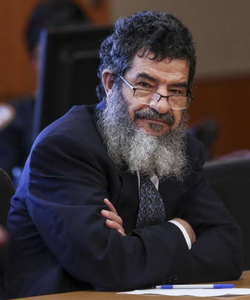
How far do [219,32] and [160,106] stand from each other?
4734 mm

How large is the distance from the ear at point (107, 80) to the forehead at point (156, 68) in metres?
0.10

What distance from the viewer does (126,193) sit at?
2.11 m

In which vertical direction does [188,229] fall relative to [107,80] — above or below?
below

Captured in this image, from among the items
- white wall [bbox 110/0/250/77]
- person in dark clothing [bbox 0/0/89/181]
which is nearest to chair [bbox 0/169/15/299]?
person in dark clothing [bbox 0/0/89/181]

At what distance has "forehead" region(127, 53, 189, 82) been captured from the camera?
83.2 inches

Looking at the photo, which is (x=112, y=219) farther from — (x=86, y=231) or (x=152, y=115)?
(x=152, y=115)

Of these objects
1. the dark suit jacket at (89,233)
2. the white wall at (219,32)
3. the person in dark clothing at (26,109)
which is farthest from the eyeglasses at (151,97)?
the white wall at (219,32)

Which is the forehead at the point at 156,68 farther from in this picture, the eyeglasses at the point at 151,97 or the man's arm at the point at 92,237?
the man's arm at the point at 92,237

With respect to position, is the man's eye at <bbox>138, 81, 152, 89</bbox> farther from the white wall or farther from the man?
the white wall

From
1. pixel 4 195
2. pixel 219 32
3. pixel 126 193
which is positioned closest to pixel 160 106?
pixel 126 193

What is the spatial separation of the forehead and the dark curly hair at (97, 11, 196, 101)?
0.01 meters

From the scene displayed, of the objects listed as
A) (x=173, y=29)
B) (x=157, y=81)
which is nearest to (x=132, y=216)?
(x=157, y=81)

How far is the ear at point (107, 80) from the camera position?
2234mm

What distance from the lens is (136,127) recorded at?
2145 millimetres
